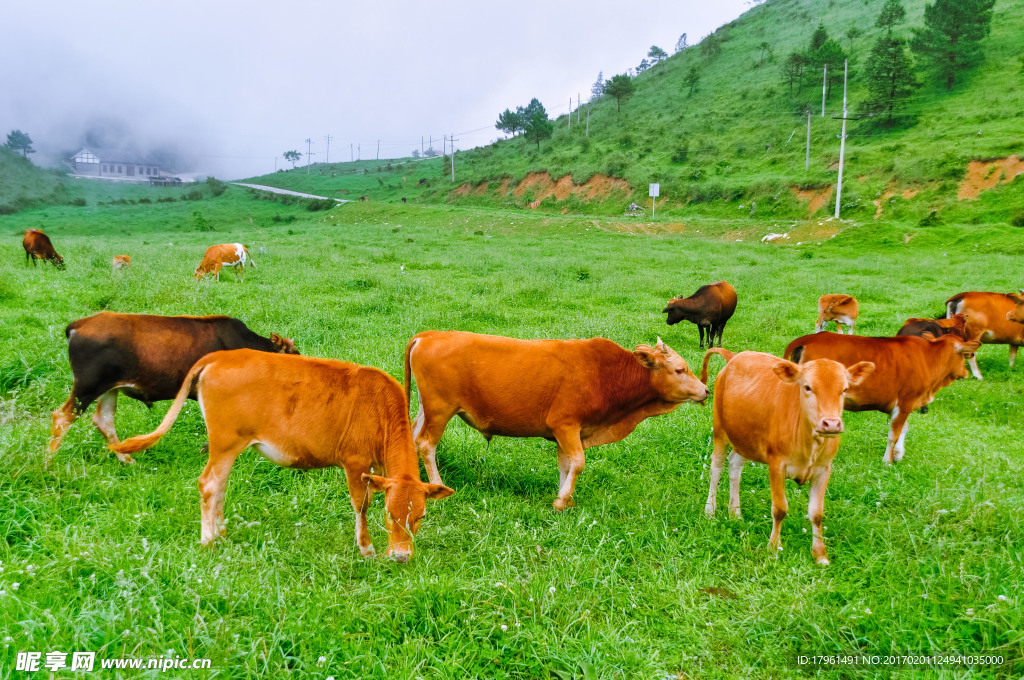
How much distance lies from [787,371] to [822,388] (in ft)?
0.97

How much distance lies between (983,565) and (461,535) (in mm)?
3667

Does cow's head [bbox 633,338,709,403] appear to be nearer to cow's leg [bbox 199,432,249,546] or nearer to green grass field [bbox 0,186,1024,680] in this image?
green grass field [bbox 0,186,1024,680]

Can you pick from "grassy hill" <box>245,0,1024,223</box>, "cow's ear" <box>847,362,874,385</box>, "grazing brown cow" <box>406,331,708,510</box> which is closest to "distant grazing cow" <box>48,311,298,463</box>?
"grazing brown cow" <box>406,331,708,510</box>

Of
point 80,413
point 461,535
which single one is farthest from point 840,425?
point 80,413

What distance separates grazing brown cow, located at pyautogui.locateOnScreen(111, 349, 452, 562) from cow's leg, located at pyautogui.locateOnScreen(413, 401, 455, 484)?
0.89m

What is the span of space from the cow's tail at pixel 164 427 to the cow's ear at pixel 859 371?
4.99 m

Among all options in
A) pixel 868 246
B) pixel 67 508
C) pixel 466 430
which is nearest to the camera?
pixel 67 508

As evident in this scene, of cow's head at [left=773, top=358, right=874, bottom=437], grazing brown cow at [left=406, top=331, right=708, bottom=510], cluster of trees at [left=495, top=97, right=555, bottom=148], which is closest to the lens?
cow's head at [left=773, top=358, right=874, bottom=437]

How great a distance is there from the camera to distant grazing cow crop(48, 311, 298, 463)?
5.32 meters

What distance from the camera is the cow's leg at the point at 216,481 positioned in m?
4.24

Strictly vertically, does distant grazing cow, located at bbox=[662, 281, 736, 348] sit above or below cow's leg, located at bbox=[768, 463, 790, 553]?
above

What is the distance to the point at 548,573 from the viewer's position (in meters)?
4.02

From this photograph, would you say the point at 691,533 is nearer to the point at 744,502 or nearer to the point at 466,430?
the point at 744,502

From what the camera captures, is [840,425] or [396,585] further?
[840,425]
